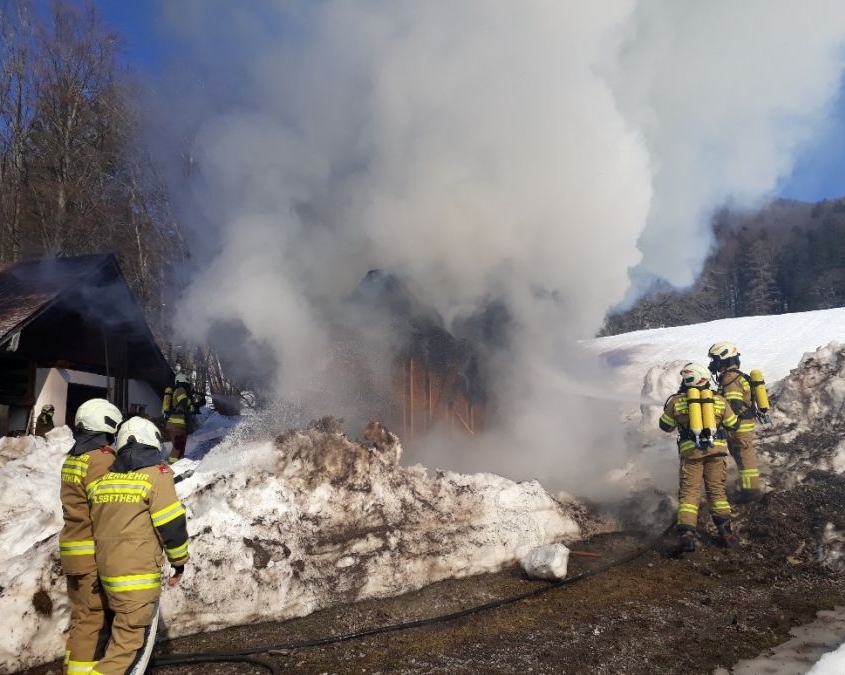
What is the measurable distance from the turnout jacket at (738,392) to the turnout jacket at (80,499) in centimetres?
667

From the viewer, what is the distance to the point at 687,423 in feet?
20.3

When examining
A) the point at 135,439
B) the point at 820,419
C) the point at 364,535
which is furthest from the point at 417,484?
the point at 820,419

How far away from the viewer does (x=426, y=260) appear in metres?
8.38

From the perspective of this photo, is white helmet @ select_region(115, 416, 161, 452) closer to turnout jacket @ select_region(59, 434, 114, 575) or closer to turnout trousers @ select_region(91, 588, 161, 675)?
turnout jacket @ select_region(59, 434, 114, 575)

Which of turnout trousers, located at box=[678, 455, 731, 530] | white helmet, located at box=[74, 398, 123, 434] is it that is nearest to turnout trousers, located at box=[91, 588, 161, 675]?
white helmet, located at box=[74, 398, 123, 434]

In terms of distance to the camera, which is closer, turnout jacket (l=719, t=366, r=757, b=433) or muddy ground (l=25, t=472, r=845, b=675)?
muddy ground (l=25, t=472, r=845, b=675)

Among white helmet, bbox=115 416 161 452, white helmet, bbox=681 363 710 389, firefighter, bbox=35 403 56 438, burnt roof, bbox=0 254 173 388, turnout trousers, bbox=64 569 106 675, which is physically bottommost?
turnout trousers, bbox=64 569 106 675

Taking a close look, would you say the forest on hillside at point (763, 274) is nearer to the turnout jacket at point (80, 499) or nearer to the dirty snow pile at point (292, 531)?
the dirty snow pile at point (292, 531)

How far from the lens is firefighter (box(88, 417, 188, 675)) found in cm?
311

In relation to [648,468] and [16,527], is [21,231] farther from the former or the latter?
[648,468]

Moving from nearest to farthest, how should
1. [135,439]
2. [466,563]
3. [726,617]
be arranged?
[135,439]
[726,617]
[466,563]

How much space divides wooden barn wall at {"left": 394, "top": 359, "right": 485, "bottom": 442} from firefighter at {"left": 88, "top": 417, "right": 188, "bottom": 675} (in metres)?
5.06

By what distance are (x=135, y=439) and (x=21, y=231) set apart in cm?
1918

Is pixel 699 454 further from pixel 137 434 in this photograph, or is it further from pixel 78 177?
pixel 78 177
